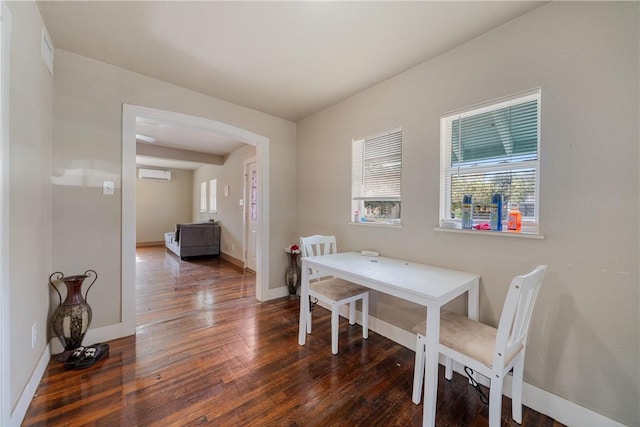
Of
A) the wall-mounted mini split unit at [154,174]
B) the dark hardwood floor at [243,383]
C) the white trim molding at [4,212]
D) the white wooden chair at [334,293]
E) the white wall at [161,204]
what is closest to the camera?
the white trim molding at [4,212]

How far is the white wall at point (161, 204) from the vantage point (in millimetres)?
7702

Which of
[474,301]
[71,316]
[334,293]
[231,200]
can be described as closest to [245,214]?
[231,200]

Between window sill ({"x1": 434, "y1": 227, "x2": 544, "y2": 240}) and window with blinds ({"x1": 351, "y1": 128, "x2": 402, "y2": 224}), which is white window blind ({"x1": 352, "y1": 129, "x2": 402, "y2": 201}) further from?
window sill ({"x1": 434, "y1": 227, "x2": 544, "y2": 240})

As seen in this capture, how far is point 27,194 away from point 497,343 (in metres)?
2.77

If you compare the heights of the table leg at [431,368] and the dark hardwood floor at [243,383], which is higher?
the table leg at [431,368]

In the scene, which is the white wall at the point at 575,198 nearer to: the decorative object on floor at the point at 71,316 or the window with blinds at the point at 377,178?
the window with blinds at the point at 377,178

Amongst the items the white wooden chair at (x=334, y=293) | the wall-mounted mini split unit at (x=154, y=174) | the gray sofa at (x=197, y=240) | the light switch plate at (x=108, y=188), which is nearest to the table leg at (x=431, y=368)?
the white wooden chair at (x=334, y=293)

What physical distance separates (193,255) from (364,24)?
5.68 m

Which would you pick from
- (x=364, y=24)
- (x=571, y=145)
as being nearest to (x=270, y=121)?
(x=364, y=24)

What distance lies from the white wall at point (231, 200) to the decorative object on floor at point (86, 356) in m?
3.17

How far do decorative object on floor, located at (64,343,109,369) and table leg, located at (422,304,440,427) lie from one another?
235cm

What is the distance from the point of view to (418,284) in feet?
5.05

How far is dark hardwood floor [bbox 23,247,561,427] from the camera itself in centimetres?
143

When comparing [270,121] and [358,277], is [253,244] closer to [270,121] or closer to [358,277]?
[270,121]
